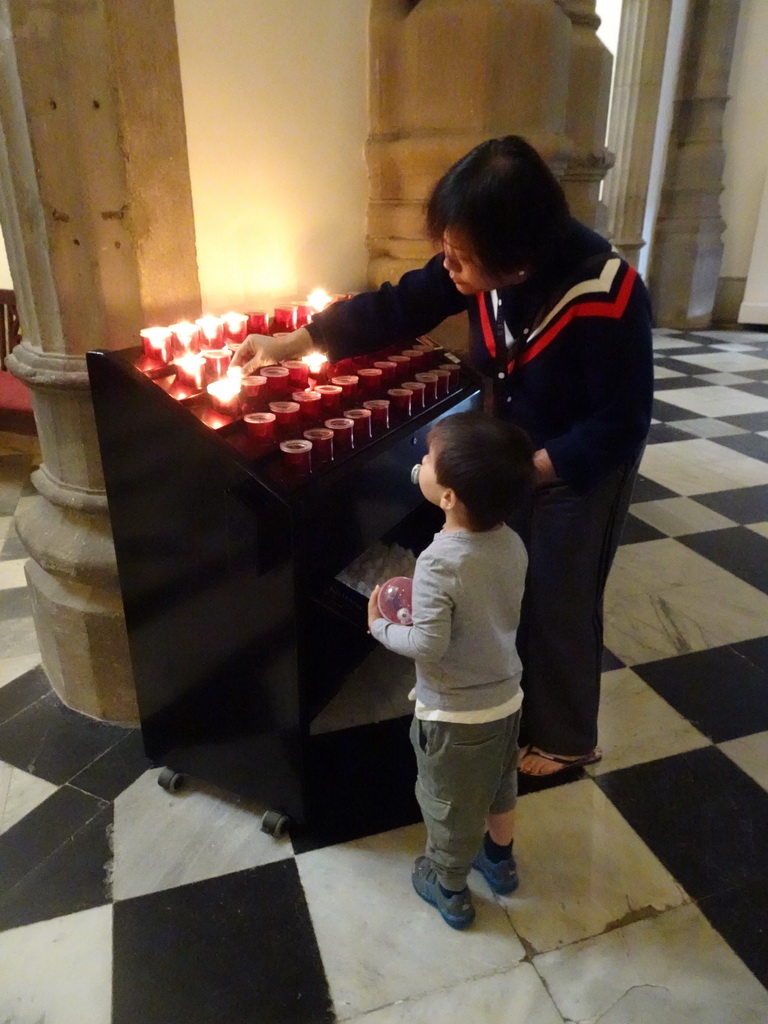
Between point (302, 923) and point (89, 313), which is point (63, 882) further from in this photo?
point (89, 313)

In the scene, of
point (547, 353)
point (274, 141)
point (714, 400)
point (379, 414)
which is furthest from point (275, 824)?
point (714, 400)

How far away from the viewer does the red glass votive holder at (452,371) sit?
Result: 1.78 meters

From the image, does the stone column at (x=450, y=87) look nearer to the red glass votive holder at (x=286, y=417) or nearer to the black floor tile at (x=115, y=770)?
the red glass votive holder at (x=286, y=417)

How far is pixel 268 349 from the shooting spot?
151cm

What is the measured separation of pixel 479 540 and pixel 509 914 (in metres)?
0.77

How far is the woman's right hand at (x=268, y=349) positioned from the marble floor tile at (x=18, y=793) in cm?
106

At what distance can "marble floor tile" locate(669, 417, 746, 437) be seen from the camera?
4.07m

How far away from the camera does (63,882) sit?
141 cm

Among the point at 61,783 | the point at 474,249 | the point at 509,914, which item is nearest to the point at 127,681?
the point at 61,783

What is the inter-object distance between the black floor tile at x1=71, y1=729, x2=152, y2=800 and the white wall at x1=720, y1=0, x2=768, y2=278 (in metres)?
7.38

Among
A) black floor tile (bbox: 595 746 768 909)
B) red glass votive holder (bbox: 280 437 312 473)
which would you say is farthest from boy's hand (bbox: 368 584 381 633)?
black floor tile (bbox: 595 746 768 909)

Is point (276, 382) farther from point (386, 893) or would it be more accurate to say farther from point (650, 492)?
point (650, 492)

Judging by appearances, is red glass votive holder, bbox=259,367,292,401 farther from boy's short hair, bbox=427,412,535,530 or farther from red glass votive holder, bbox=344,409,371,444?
boy's short hair, bbox=427,412,535,530

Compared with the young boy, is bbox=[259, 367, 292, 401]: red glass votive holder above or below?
above
